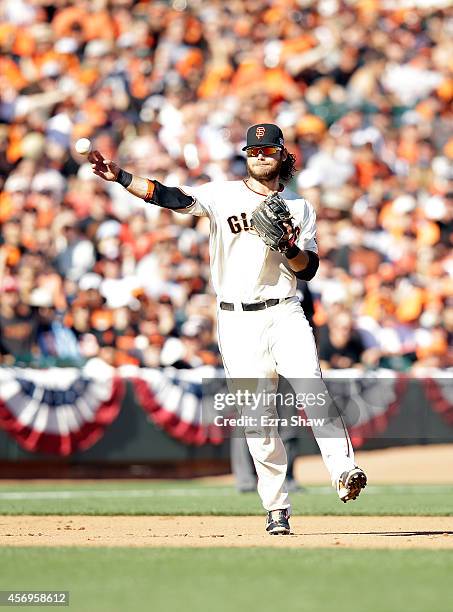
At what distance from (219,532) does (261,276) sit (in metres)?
1.69

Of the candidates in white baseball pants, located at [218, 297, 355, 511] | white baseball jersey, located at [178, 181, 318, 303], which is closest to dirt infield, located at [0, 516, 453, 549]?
white baseball pants, located at [218, 297, 355, 511]

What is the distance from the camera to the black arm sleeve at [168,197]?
786cm

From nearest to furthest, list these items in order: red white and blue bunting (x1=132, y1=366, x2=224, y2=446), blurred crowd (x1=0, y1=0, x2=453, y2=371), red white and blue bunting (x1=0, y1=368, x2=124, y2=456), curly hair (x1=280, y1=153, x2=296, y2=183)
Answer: curly hair (x1=280, y1=153, x2=296, y2=183) → red white and blue bunting (x1=0, y1=368, x2=124, y2=456) → red white and blue bunting (x1=132, y1=366, x2=224, y2=446) → blurred crowd (x1=0, y1=0, x2=453, y2=371)

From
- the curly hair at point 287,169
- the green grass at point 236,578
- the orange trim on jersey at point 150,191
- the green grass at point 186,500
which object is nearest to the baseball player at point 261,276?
the orange trim on jersey at point 150,191

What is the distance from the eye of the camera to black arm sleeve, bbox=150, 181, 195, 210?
7.86 m

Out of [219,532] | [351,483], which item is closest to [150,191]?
[351,483]

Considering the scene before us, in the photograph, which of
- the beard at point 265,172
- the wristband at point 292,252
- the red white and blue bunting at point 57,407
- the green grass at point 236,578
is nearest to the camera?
the green grass at point 236,578

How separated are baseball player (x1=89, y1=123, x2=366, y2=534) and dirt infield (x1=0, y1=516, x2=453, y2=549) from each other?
1.44ft

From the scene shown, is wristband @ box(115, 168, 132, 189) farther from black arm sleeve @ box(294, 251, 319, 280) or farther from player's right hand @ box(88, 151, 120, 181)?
black arm sleeve @ box(294, 251, 319, 280)

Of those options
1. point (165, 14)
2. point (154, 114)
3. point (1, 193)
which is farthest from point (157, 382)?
point (165, 14)

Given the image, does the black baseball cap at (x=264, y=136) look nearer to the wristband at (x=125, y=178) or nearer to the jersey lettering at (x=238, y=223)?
the jersey lettering at (x=238, y=223)

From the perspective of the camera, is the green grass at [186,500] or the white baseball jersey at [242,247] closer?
the white baseball jersey at [242,247]

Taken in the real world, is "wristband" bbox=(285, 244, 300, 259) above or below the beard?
below

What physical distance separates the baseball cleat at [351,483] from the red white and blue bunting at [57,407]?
6.90 m
